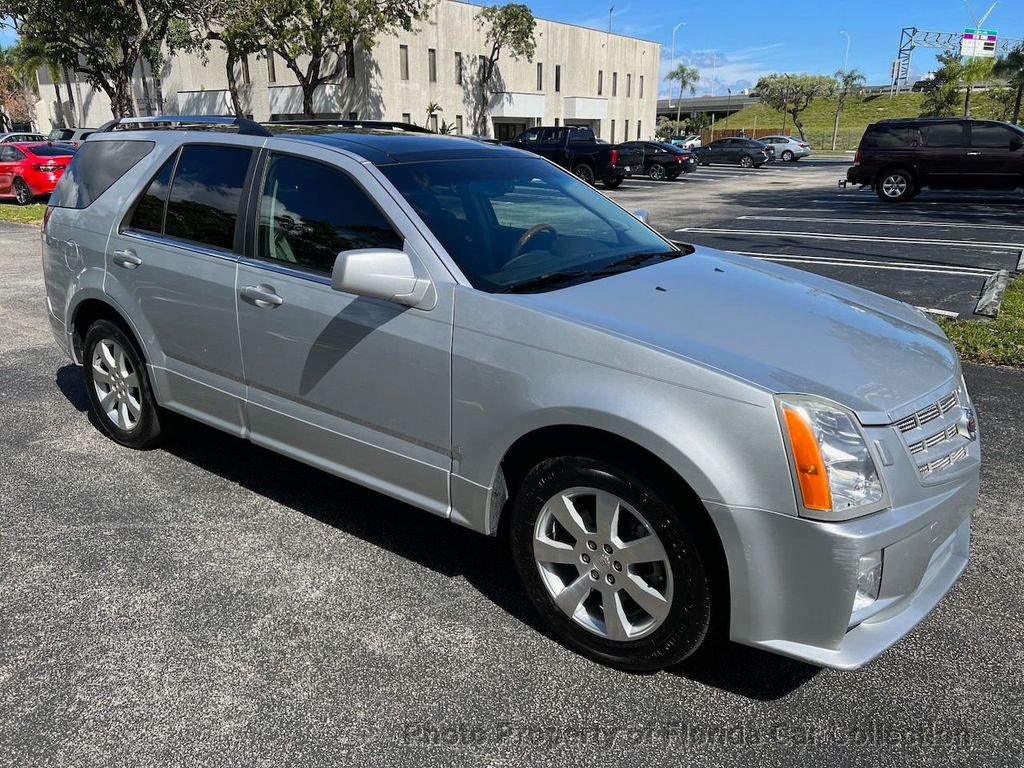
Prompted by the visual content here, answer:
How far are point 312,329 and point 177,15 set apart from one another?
31375mm

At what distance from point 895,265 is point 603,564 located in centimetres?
990

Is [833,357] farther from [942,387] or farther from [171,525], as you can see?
[171,525]

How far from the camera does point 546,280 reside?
3139mm

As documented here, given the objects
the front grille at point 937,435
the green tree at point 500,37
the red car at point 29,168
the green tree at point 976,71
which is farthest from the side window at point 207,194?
the green tree at point 976,71

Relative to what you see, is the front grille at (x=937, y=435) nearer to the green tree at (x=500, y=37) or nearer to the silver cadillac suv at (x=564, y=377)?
the silver cadillac suv at (x=564, y=377)

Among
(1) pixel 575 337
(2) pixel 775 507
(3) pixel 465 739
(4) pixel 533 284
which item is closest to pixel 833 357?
(2) pixel 775 507

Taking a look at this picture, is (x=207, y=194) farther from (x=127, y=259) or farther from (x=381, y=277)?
(x=381, y=277)

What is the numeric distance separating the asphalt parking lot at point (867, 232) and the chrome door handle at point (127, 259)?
746 centimetres

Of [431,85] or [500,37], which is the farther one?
[500,37]

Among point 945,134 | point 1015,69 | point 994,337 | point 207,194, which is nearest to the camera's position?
point 207,194

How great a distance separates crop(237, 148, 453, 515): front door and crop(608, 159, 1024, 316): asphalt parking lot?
6.87m

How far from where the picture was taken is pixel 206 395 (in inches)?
158

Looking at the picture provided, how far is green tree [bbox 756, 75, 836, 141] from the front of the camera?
285 ft

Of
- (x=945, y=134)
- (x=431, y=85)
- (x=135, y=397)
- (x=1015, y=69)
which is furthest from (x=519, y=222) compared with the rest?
(x=1015, y=69)
